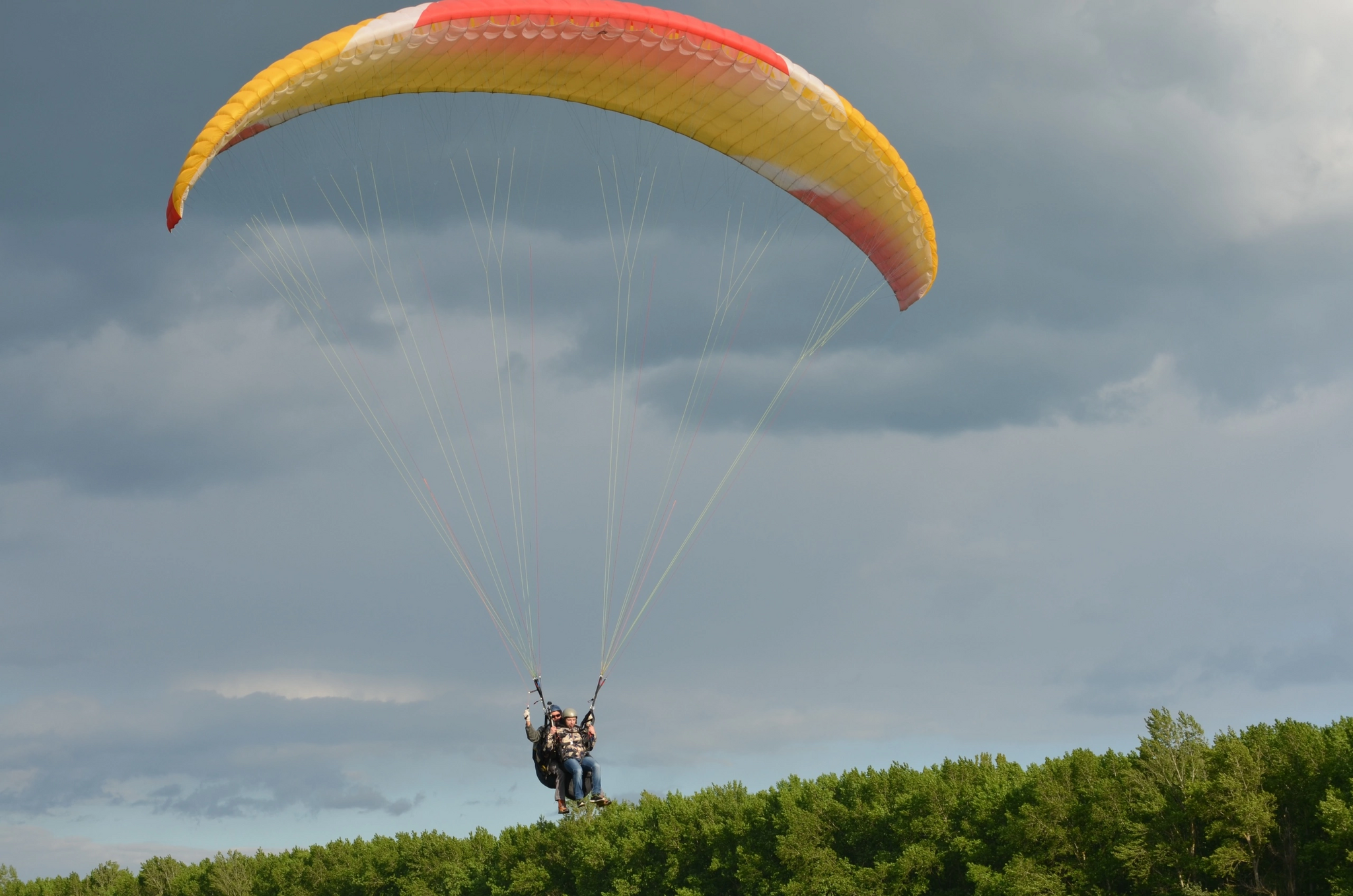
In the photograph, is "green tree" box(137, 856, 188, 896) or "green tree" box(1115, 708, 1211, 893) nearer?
"green tree" box(1115, 708, 1211, 893)

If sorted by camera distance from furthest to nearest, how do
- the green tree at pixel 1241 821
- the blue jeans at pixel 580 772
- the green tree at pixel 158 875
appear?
the green tree at pixel 158 875
the blue jeans at pixel 580 772
the green tree at pixel 1241 821

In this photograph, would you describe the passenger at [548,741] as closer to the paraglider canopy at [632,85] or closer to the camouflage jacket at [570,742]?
the camouflage jacket at [570,742]

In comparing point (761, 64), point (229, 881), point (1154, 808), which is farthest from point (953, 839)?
point (229, 881)

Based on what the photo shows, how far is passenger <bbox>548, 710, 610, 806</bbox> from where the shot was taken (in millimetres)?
20328

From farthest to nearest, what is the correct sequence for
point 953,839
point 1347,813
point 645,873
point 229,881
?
1. point 229,881
2. point 645,873
3. point 953,839
4. point 1347,813

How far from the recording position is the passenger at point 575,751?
66.7ft

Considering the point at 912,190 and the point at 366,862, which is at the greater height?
the point at 912,190

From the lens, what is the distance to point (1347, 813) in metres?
17.0

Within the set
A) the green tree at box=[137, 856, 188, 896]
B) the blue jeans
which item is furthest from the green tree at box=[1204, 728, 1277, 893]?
the green tree at box=[137, 856, 188, 896]

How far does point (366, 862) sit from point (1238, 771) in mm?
24055

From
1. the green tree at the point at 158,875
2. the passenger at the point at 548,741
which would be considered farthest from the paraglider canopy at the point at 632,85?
the green tree at the point at 158,875

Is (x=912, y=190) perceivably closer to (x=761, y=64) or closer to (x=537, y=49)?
(x=761, y=64)

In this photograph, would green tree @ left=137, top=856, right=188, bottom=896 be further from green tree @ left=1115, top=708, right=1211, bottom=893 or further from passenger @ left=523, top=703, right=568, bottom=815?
green tree @ left=1115, top=708, right=1211, bottom=893

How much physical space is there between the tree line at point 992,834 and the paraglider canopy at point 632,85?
35.1ft
